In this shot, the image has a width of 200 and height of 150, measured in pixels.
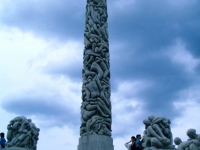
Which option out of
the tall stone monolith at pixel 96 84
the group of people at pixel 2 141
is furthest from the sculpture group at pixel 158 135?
the group of people at pixel 2 141

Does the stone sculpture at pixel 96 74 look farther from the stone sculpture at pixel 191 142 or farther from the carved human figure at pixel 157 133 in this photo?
the stone sculpture at pixel 191 142

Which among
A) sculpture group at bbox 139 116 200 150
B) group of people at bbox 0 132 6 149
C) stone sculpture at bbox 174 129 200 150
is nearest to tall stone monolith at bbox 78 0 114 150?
group of people at bbox 0 132 6 149

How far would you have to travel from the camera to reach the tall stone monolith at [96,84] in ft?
40.5

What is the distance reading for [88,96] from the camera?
12922 mm

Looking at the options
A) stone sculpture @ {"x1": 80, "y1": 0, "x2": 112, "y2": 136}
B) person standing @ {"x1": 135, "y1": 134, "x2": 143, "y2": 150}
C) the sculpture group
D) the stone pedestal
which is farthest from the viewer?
stone sculpture @ {"x1": 80, "y1": 0, "x2": 112, "y2": 136}

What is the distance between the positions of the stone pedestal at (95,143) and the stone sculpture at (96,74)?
174mm

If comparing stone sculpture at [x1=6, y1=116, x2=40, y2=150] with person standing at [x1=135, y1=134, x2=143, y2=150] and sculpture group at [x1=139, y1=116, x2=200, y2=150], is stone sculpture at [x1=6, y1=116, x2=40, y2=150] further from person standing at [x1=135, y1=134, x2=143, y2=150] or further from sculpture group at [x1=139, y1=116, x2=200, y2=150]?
sculpture group at [x1=139, y1=116, x2=200, y2=150]

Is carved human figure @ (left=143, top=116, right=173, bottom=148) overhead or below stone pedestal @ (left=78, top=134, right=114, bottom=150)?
below

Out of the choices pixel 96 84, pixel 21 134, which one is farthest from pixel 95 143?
pixel 21 134

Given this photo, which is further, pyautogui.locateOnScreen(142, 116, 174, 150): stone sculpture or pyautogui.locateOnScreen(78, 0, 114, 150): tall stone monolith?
pyautogui.locateOnScreen(78, 0, 114, 150): tall stone monolith

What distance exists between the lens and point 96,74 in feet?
43.8

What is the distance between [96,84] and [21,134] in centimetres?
364

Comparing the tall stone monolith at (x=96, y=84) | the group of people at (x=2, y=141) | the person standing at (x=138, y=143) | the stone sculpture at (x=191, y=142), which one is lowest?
the stone sculpture at (x=191, y=142)

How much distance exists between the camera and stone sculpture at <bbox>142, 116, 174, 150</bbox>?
8.81m
